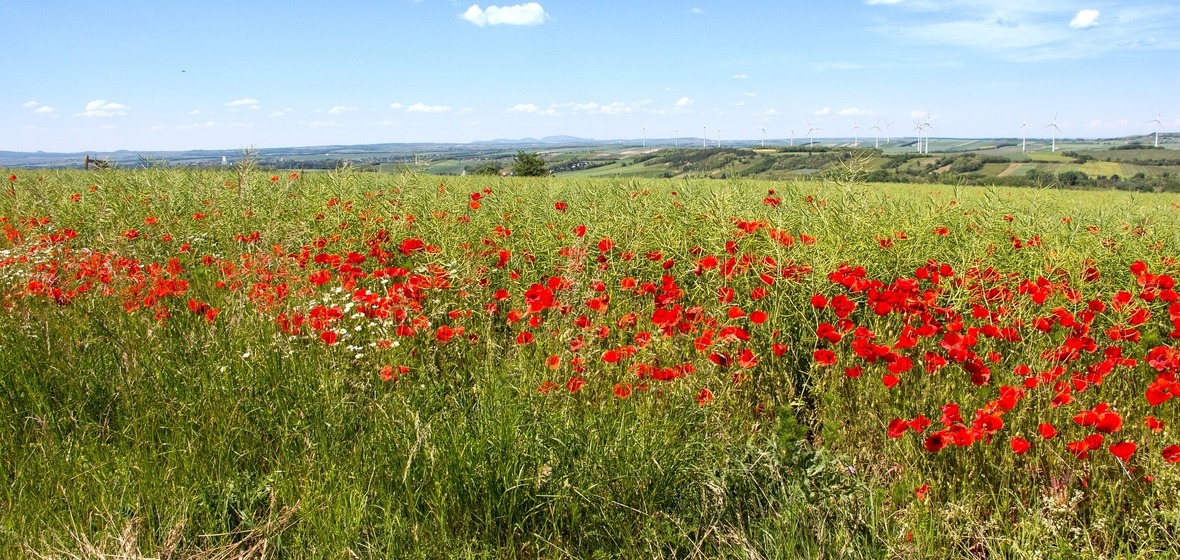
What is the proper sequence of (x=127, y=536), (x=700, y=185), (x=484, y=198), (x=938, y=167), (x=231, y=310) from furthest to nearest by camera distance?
(x=938, y=167)
(x=700, y=185)
(x=484, y=198)
(x=231, y=310)
(x=127, y=536)

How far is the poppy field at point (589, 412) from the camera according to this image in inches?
64.4

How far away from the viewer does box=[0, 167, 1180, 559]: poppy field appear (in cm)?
164

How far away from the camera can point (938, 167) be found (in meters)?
34.2

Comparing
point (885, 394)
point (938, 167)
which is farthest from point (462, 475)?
point (938, 167)

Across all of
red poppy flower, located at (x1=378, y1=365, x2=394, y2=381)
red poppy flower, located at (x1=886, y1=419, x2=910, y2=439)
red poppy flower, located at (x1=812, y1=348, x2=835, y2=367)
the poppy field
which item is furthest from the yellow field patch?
red poppy flower, located at (x1=378, y1=365, x2=394, y2=381)

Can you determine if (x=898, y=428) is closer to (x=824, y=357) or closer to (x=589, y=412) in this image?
(x=824, y=357)

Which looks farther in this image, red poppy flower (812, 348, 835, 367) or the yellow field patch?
the yellow field patch

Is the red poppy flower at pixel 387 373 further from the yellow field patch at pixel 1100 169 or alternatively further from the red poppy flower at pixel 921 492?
the yellow field patch at pixel 1100 169

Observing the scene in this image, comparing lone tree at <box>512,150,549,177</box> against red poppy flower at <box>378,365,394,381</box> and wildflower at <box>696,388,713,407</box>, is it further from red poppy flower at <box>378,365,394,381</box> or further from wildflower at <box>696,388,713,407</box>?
wildflower at <box>696,388,713,407</box>

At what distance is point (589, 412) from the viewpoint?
207 centimetres

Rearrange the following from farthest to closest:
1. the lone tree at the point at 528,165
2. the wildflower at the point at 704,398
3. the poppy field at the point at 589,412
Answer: the lone tree at the point at 528,165
the wildflower at the point at 704,398
the poppy field at the point at 589,412

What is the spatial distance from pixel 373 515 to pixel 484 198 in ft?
17.2

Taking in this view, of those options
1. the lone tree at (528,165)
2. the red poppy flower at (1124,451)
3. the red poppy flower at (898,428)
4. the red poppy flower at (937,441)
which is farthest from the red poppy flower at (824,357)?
the lone tree at (528,165)

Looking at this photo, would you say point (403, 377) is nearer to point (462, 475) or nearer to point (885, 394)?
point (462, 475)
